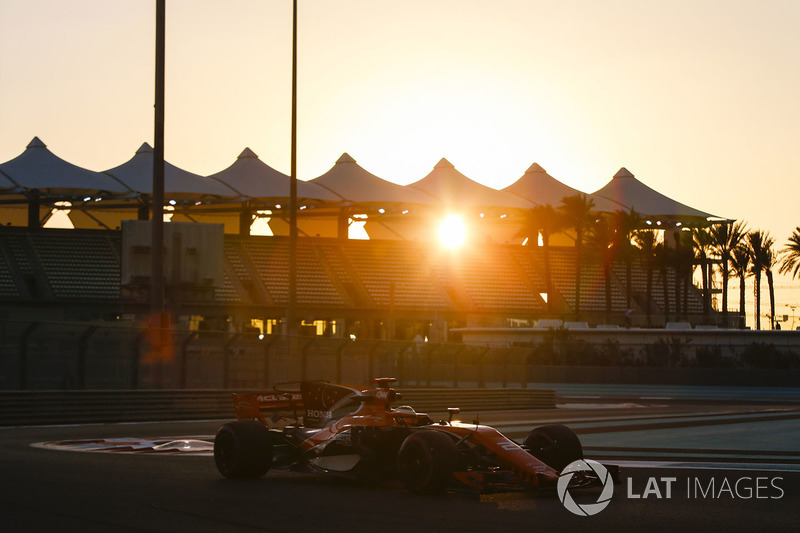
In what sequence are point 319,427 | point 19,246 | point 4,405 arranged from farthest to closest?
point 19,246, point 4,405, point 319,427

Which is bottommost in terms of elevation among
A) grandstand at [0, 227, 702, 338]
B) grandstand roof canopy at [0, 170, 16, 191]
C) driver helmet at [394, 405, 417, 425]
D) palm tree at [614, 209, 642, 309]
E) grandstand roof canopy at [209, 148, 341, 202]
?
driver helmet at [394, 405, 417, 425]

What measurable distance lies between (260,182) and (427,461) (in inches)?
2480

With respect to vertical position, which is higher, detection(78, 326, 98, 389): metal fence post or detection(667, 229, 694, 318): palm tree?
detection(667, 229, 694, 318): palm tree

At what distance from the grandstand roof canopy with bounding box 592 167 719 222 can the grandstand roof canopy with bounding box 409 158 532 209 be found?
294 inches

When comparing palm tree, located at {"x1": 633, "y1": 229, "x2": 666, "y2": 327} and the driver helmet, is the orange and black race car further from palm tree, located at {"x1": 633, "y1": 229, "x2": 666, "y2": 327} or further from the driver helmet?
palm tree, located at {"x1": 633, "y1": 229, "x2": 666, "y2": 327}

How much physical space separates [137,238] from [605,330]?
29.2 meters

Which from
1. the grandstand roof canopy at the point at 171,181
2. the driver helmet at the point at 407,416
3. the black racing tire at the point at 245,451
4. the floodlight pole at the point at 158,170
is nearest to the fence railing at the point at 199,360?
the floodlight pole at the point at 158,170

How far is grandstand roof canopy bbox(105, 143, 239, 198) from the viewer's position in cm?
6775

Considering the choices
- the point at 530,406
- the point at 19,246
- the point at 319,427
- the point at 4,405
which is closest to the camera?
the point at 319,427

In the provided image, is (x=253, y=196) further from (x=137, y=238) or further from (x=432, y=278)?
(x=137, y=238)

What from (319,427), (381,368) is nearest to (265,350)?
(381,368)

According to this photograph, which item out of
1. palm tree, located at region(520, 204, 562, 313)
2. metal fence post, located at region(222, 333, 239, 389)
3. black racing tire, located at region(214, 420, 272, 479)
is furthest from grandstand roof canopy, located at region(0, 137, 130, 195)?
black racing tire, located at region(214, 420, 272, 479)

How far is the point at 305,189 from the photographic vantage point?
7138 cm

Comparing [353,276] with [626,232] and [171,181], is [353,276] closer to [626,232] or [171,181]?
[171,181]
